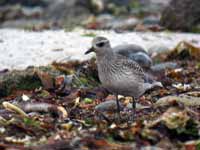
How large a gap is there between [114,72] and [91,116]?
0.59 meters

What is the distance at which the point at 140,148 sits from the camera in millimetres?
7125

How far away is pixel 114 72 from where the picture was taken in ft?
29.6

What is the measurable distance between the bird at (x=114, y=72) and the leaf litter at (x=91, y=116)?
0.28 metres

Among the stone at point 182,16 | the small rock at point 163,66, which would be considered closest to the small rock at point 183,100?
the small rock at point 163,66

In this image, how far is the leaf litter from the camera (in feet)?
24.2

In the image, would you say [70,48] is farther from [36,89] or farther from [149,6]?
[149,6]

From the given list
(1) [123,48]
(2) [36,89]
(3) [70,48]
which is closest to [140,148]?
(2) [36,89]

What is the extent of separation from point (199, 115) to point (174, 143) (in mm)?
974

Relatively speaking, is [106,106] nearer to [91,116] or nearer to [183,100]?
[91,116]

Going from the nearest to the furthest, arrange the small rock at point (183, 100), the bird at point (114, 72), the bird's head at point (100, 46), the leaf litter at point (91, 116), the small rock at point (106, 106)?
the leaf litter at point (91, 116) < the small rock at point (183, 100) < the bird at point (114, 72) < the bird's head at point (100, 46) < the small rock at point (106, 106)

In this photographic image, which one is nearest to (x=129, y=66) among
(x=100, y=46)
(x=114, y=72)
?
(x=114, y=72)

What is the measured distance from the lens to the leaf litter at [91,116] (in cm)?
737

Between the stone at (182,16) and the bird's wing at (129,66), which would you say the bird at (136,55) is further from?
the stone at (182,16)

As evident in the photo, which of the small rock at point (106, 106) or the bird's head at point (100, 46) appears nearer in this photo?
the bird's head at point (100, 46)
